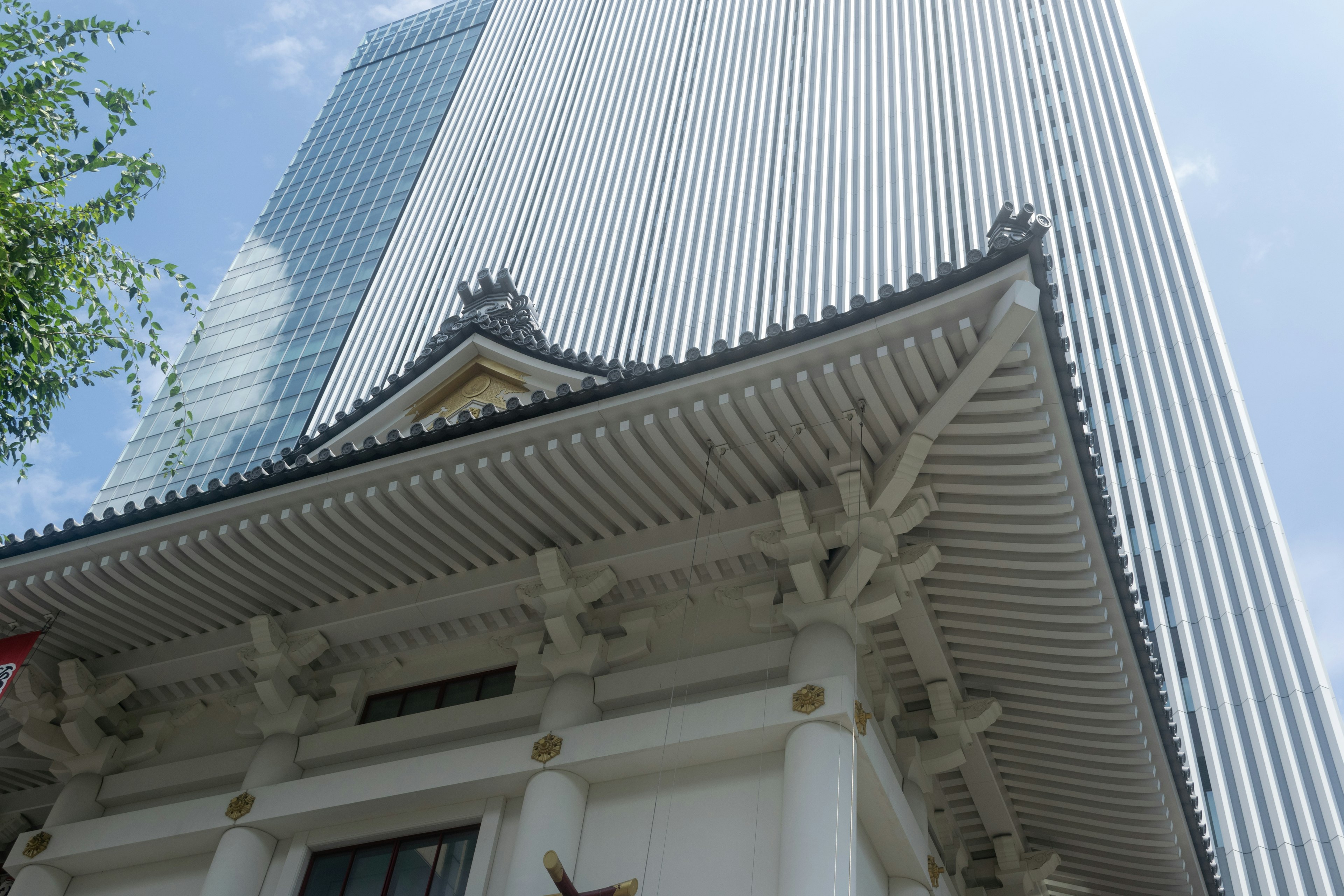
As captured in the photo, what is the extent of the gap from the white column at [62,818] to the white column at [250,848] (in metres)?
1.55

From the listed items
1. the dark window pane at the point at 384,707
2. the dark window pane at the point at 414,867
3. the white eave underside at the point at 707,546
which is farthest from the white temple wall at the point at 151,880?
the dark window pane at the point at 414,867

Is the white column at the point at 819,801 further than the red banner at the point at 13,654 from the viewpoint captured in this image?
No

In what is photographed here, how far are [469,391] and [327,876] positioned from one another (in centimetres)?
495

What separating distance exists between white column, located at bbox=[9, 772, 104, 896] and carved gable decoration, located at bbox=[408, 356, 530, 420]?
4587 mm

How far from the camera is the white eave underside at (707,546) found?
7574 mm

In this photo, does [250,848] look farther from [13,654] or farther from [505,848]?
[13,654]

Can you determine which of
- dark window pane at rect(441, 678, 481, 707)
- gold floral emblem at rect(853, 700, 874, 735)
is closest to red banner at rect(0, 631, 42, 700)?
dark window pane at rect(441, 678, 481, 707)

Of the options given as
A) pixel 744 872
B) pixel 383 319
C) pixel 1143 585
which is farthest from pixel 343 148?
pixel 744 872

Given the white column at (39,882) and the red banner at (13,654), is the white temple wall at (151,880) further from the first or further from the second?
the red banner at (13,654)

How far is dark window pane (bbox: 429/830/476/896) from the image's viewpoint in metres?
8.05

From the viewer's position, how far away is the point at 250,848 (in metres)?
8.65

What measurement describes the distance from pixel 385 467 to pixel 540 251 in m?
42.8

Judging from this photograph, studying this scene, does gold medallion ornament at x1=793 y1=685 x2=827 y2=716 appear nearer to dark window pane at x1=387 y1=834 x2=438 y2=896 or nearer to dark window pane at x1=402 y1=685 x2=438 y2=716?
dark window pane at x1=387 y1=834 x2=438 y2=896

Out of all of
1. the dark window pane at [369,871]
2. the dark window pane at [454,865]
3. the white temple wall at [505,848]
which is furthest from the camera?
the dark window pane at [369,871]
